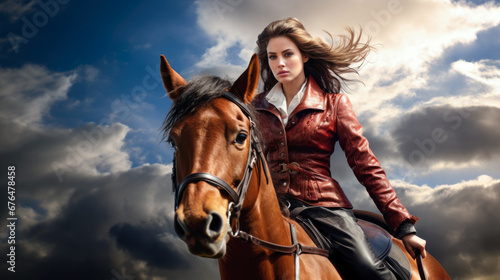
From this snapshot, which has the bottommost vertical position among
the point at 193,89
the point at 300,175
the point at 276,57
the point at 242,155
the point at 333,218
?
the point at 333,218

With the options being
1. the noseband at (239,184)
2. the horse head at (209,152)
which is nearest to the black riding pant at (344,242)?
the noseband at (239,184)

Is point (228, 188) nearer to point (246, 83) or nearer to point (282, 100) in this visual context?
point (246, 83)

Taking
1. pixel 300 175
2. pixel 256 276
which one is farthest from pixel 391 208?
pixel 256 276

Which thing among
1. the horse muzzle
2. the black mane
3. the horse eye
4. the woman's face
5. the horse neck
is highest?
the woman's face

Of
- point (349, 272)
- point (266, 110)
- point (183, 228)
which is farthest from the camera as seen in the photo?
point (266, 110)

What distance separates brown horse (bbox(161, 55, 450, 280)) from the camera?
2.63m

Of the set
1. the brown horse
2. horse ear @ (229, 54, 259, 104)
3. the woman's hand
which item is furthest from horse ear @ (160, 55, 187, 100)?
the woman's hand

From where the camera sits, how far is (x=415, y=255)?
166 inches

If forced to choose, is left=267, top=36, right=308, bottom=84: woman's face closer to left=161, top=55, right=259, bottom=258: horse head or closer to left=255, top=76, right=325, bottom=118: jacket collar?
left=255, top=76, right=325, bottom=118: jacket collar

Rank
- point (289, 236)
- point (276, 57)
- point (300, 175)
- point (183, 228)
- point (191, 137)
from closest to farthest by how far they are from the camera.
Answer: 1. point (183, 228)
2. point (191, 137)
3. point (289, 236)
4. point (300, 175)
5. point (276, 57)

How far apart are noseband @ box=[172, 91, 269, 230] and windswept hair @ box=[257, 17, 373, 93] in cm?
216

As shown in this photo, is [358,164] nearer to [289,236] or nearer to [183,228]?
[289,236]

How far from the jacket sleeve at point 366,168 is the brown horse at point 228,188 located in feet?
3.22

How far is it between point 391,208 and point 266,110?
1.88 meters
